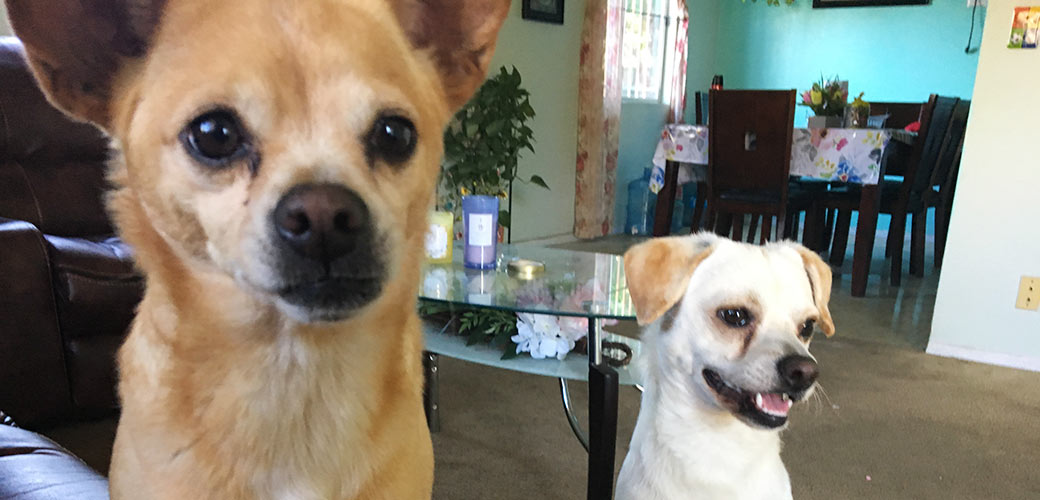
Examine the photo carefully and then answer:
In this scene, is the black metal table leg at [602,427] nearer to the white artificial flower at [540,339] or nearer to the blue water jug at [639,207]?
the white artificial flower at [540,339]

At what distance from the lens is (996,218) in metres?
2.69

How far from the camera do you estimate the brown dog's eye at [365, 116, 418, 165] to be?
0.64m

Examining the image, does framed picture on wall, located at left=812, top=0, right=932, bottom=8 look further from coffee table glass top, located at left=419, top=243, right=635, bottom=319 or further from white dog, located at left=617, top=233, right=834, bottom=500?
white dog, located at left=617, top=233, right=834, bottom=500

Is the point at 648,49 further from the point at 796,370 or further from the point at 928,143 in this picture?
the point at 796,370

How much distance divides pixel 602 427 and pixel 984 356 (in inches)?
88.2

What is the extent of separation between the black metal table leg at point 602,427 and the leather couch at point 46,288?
108 centimetres

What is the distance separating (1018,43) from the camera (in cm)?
254

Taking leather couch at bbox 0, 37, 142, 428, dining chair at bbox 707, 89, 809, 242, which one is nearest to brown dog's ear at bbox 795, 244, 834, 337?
leather couch at bbox 0, 37, 142, 428

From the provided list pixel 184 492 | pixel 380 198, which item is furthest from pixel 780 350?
pixel 184 492

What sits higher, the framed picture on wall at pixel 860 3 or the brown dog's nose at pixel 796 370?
the framed picture on wall at pixel 860 3

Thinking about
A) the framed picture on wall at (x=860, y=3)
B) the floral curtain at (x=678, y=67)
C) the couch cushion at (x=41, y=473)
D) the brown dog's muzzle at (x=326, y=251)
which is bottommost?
the couch cushion at (x=41, y=473)

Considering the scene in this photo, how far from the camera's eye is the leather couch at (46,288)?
5.64 ft

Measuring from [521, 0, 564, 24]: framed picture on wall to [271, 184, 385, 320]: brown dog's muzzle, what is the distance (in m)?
4.10

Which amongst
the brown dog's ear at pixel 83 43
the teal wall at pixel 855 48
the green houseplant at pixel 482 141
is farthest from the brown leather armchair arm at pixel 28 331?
the teal wall at pixel 855 48
